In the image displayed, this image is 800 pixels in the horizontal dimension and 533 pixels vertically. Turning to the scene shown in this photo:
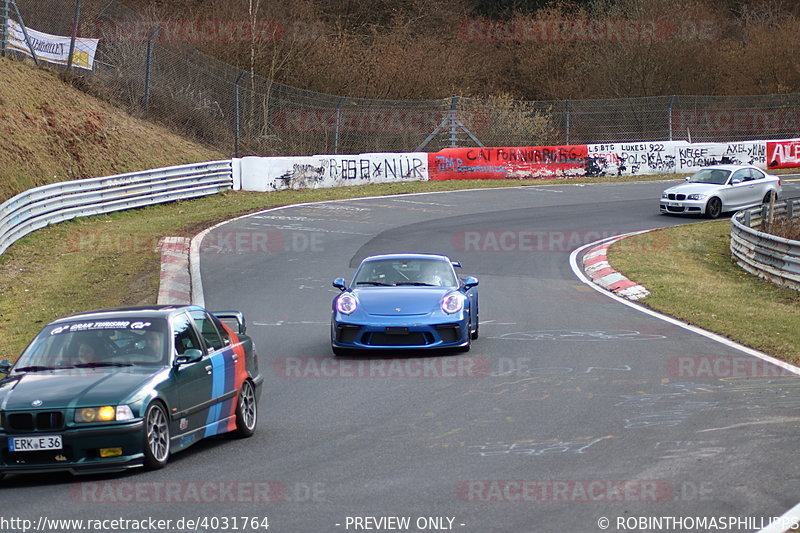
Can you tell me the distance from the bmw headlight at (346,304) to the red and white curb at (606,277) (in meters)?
6.69

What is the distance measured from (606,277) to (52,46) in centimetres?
2247

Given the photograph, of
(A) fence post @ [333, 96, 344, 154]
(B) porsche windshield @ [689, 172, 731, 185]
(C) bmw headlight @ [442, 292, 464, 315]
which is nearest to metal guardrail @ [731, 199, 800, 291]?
(B) porsche windshield @ [689, 172, 731, 185]

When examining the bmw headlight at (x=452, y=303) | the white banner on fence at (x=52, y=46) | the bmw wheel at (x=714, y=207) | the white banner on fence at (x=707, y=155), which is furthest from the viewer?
the white banner on fence at (x=707, y=155)

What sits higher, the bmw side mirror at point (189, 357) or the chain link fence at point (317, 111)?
the chain link fence at point (317, 111)

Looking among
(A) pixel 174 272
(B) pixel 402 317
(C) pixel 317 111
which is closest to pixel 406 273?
(B) pixel 402 317

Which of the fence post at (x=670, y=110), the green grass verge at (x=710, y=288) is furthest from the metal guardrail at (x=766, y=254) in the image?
the fence post at (x=670, y=110)

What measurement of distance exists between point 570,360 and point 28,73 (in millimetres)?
24653

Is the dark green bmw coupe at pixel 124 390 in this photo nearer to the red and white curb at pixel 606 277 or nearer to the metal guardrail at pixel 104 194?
the red and white curb at pixel 606 277

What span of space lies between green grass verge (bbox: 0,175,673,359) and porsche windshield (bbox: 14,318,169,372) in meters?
5.18

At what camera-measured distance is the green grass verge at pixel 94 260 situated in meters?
16.3

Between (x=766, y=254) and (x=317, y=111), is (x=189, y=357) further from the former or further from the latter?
(x=317, y=111)

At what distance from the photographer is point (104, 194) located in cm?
2688

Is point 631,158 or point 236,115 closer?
point 236,115

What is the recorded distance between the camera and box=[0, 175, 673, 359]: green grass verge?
16.3 meters
